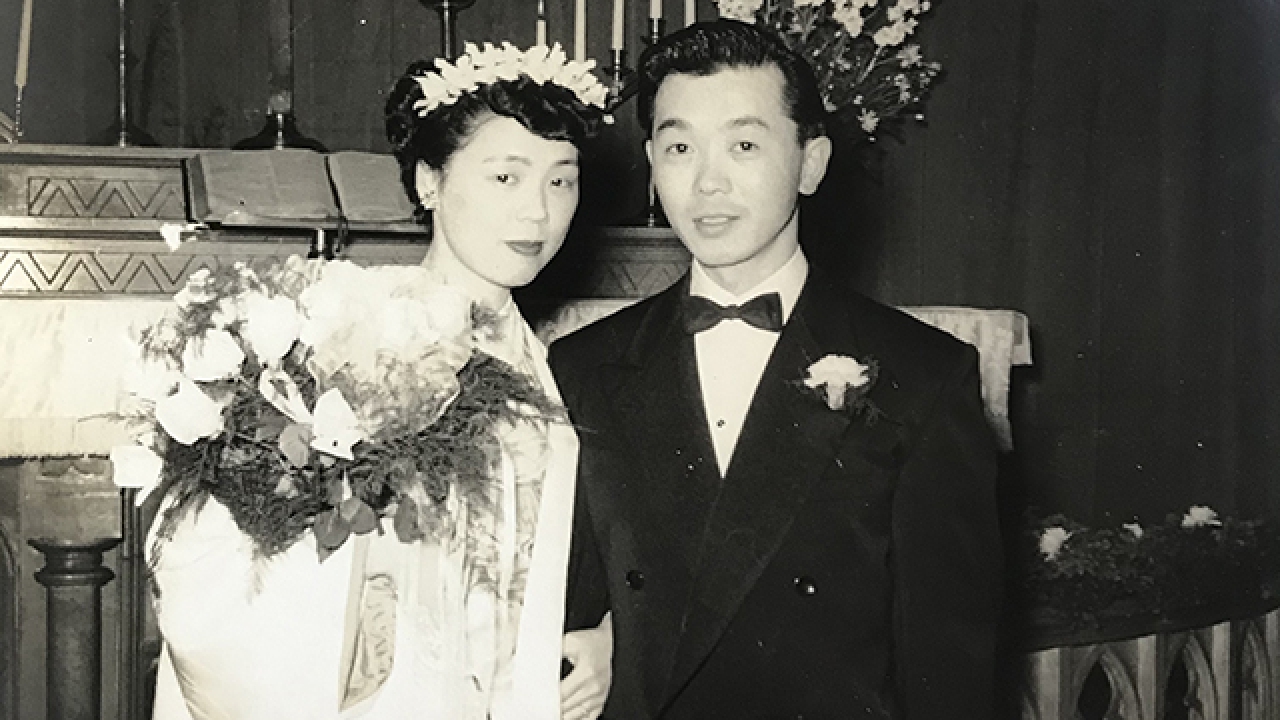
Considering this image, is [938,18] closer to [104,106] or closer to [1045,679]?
[1045,679]

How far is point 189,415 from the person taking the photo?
1.77m

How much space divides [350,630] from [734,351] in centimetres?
79

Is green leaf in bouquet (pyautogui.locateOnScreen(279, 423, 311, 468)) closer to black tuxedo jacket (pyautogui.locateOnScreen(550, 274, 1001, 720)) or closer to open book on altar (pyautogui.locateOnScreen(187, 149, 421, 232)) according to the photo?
black tuxedo jacket (pyautogui.locateOnScreen(550, 274, 1001, 720))

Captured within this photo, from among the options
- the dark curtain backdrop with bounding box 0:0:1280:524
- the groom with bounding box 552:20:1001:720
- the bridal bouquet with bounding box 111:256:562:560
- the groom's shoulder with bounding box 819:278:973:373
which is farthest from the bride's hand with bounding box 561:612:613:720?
the dark curtain backdrop with bounding box 0:0:1280:524

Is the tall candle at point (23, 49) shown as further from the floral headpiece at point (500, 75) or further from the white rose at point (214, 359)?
the white rose at point (214, 359)

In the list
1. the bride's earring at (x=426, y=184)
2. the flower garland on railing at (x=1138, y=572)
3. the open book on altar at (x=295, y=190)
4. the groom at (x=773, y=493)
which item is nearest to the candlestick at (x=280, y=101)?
the open book on altar at (x=295, y=190)

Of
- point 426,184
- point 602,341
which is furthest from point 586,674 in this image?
point 426,184

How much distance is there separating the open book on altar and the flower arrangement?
1.28 meters

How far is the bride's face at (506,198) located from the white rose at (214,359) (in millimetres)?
443

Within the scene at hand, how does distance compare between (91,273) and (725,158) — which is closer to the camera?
(725,158)

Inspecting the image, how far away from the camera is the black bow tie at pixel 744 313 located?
2211 mm

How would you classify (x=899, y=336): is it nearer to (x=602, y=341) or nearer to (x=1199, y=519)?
(x=602, y=341)

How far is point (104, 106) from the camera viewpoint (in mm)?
3793

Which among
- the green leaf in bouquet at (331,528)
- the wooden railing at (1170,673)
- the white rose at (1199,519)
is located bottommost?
the wooden railing at (1170,673)
